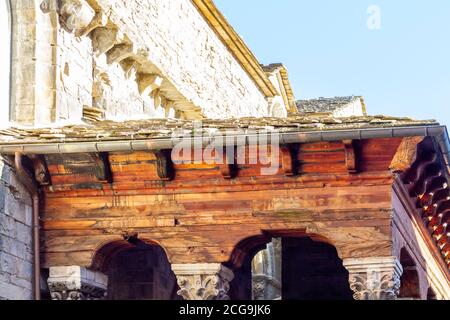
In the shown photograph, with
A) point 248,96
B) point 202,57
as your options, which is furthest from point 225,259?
point 248,96

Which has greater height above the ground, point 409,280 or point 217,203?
point 217,203

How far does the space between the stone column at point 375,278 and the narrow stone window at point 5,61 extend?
3.60 meters

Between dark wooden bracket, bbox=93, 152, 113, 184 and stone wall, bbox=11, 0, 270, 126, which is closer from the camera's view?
dark wooden bracket, bbox=93, 152, 113, 184

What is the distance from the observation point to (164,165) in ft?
32.5

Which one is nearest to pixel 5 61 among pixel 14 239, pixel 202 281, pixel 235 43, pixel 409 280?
pixel 14 239

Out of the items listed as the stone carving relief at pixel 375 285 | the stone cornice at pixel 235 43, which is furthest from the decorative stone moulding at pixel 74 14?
the stone cornice at pixel 235 43

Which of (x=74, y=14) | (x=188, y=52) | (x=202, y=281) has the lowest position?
(x=202, y=281)

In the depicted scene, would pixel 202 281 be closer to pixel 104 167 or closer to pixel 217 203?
pixel 217 203

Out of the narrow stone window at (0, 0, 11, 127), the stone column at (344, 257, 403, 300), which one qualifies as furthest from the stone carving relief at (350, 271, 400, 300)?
the narrow stone window at (0, 0, 11, 127)

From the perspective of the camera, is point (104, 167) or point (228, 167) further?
point (104, 167)

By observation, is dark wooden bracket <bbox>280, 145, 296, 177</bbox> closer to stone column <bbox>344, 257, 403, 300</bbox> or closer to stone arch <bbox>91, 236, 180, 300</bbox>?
stone column <bbox>344, 257, 403, 300</bbox>

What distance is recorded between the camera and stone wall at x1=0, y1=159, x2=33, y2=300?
959 cm

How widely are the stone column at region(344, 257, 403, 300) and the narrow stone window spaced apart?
3602mm

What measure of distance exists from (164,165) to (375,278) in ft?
6.49
